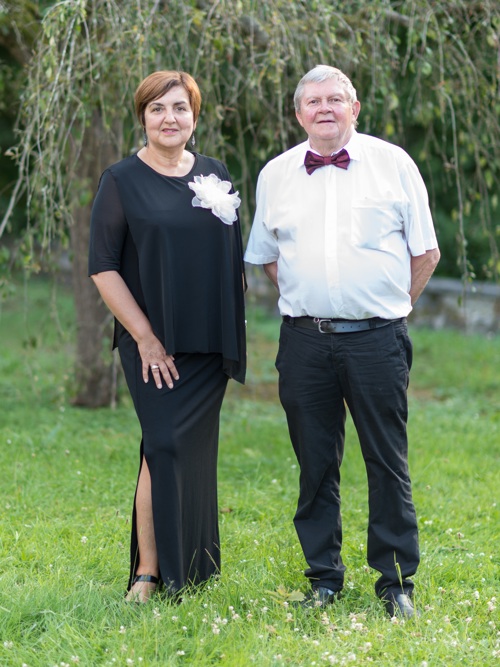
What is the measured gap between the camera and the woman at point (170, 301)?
9.91 ft

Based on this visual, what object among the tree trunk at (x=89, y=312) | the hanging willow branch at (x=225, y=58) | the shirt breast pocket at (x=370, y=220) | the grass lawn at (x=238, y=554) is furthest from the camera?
the tree trunk at (x=89, y=312)

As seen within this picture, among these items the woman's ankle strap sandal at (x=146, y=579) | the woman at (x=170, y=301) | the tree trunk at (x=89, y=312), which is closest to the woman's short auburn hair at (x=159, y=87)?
the woman at (x=170, y=301)

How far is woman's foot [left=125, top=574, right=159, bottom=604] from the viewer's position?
10.1ft

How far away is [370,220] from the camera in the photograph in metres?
2.95

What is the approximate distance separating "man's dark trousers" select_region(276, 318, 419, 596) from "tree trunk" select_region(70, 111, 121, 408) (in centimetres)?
295

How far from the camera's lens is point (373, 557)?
3.10 metres

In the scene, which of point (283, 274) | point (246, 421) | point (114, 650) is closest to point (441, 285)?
point (246, 421)

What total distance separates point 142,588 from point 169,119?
1583mm

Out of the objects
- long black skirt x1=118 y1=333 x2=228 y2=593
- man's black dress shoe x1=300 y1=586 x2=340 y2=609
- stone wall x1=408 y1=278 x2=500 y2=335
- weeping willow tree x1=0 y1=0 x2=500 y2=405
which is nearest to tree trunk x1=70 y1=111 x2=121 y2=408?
weeping willow tree x1=0 y1=0 x2=500 y2=405

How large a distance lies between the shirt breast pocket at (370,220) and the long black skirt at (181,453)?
66cm

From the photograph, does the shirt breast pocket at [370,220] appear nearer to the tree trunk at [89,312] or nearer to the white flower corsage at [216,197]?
the white flower corsage at [216,197]

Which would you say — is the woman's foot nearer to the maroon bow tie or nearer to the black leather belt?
the black leather belt

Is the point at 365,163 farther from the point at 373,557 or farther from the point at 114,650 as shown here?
the point at 114,650

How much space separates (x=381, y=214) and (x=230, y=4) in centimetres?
153
